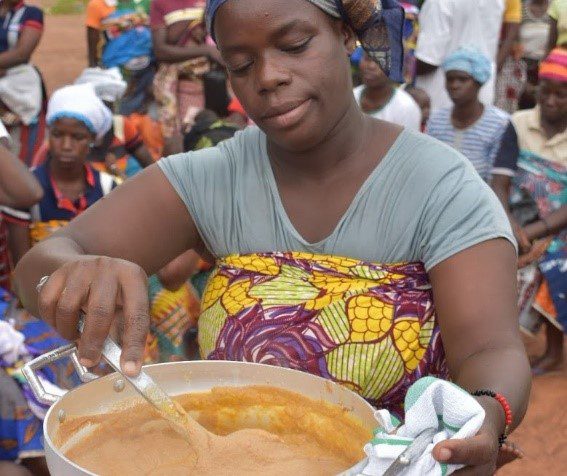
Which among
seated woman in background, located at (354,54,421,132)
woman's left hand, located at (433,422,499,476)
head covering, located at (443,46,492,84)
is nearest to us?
woman's left hand, located at (433,422,499,476)

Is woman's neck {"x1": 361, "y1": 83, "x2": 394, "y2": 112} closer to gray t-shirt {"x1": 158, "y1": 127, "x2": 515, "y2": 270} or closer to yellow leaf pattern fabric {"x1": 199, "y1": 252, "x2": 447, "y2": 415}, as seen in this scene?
gray t-shirt {"x1": 158, "y1": 127, "x2": 515, "y2": 270}

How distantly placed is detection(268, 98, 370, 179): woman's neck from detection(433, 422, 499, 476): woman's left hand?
29.0 inches

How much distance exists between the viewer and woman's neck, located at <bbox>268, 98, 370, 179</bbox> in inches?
79.2

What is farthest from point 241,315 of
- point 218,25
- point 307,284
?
point 218,25

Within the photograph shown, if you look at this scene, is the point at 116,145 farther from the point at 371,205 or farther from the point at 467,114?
the point at 371,205

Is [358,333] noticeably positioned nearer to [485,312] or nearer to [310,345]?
[310,345]

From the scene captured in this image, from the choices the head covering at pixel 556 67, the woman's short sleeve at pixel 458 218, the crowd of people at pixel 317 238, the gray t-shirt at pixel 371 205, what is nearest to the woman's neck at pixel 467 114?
the head covering at pixel 556 67

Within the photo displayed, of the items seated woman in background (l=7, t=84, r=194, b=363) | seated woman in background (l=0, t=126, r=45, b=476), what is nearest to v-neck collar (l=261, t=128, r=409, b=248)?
seated woman in background (l=0, t=126, r=45, b=476)

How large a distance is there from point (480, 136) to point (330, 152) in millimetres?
4125

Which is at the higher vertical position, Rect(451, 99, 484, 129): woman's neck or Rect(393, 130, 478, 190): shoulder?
Rect(393, 130, 478, 190): shoulder

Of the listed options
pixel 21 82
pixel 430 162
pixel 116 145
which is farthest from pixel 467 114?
pixel 430 162

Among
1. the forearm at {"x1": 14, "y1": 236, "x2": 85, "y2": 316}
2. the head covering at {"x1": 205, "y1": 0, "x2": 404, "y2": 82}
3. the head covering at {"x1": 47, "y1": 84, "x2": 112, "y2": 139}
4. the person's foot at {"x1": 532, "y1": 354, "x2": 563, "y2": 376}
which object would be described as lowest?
the person's foot at {"x1": 532, "y1": 354, "x2": 563, "y2": 376}

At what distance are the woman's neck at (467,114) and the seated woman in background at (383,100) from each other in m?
0.28

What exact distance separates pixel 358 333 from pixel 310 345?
0.31 ft
